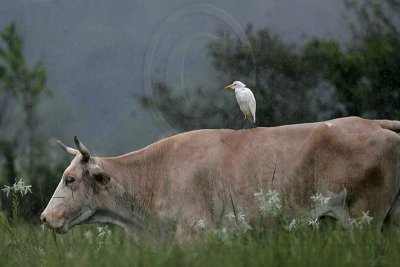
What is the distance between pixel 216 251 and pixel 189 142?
5.23 meters

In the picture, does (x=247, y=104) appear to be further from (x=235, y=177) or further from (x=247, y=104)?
(x=235, y=177)

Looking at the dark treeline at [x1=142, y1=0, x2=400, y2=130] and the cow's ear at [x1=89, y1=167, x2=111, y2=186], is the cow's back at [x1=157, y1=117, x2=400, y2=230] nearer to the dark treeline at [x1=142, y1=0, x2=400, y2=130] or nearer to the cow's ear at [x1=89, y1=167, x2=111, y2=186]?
the cow's ear at [x1=89, y1=167, x2=111, y2=186]

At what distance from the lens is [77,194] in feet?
38.7

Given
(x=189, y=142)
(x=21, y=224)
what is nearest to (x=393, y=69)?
(x=189, y=142)

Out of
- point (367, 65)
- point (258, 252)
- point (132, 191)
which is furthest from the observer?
point (367, 65)

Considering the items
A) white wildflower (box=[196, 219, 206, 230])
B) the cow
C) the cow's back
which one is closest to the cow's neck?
the cow

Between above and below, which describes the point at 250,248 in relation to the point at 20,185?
below

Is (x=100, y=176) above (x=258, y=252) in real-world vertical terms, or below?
above

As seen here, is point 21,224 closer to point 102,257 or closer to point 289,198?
point 102,257

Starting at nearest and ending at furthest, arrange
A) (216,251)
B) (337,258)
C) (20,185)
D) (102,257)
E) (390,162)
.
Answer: (337,258), (216,251), (102,257), (20,185), (390,162)

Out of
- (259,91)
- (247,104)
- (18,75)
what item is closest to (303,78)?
(259,91)

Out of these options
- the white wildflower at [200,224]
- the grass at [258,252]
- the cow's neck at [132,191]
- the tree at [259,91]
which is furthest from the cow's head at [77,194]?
the tree at [259,91]

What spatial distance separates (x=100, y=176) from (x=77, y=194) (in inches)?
16.4

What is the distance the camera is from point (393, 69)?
4034cm
